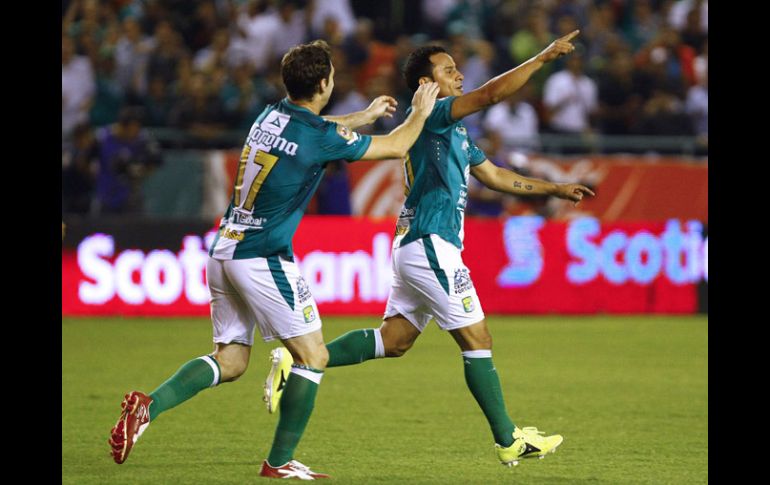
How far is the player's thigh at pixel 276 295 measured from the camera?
6.68 metres

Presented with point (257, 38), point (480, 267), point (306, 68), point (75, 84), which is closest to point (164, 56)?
point (75, 84)

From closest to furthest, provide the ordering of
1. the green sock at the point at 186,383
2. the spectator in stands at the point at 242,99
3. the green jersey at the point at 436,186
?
the green sock at the point at 186,383
the green jersey at the point at 436,186
the spectator in stands at the point at 242,99

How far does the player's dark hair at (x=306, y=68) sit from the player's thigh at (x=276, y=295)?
88 centimetres

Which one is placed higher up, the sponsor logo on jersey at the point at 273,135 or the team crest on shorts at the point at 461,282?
the sponsor logo on jersey at the point at 273,135

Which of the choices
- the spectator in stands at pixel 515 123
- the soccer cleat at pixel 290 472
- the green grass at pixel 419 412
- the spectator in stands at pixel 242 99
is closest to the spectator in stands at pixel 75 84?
the spectator in stands at pixel 242 99

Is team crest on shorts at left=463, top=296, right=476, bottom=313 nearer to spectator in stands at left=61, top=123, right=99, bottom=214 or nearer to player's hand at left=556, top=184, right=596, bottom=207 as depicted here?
player's hand at left=556, top=184, right=596, bottom=207

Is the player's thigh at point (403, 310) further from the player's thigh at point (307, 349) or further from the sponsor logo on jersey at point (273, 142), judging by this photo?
the sponsor logo on jersey at point (273, 142)

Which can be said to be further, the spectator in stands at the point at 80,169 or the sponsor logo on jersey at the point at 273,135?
the spectator in stands at the point at 80,169

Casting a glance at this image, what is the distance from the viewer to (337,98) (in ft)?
56.5

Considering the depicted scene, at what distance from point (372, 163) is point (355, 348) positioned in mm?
9278

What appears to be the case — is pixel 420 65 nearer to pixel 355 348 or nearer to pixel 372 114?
pixel 372 114

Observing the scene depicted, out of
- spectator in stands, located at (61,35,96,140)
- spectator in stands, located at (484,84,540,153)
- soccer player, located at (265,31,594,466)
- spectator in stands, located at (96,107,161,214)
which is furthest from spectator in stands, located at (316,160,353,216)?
soccer player, located at (265,31,594,466)

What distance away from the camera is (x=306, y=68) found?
21.5ft

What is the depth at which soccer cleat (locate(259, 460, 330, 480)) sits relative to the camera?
21.8 feet
